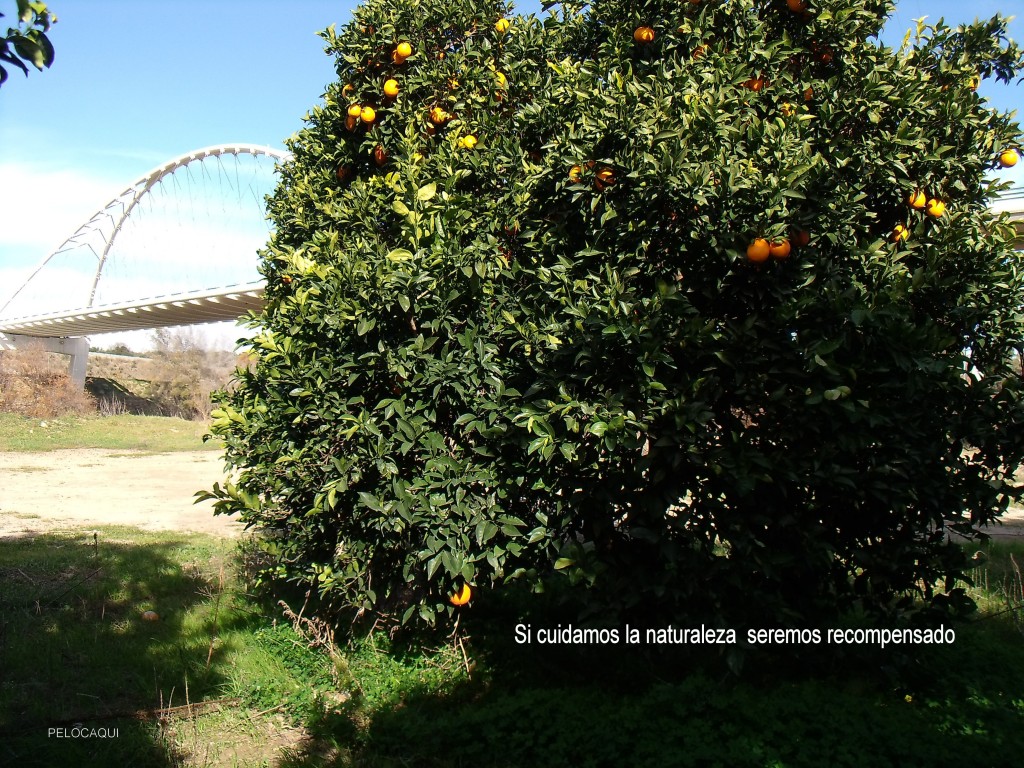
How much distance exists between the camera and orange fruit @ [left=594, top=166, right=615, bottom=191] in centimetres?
354

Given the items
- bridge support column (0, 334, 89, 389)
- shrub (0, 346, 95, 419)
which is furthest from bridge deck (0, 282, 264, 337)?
shrub (0, 346, 95, 419)

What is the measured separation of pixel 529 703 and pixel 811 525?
5.17 ft

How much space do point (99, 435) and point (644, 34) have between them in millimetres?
19561

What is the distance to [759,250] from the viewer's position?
3.24 meters

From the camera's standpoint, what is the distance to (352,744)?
3594mm

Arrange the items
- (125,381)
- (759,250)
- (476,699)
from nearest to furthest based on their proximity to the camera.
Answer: (759,250) < (476,699) < (125,381)

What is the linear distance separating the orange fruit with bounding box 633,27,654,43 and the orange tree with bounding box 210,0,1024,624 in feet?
0.07

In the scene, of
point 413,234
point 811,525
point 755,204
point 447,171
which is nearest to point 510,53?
point 447,171

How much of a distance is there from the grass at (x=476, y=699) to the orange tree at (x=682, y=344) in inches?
15.9

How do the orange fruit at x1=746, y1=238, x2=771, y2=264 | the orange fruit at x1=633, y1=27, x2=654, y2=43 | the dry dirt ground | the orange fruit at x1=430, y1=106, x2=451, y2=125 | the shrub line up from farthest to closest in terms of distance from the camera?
the shrub, the dry dirt ground, the orange fruit at x1=430, y1=106, x2=451, y2=125, the orange fruit at x1=633, y1=27, x2=654, y2=43, the orange fruit at x1=746, y1=238, x2=771, y2=264

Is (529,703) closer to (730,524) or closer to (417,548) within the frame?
(417,548)

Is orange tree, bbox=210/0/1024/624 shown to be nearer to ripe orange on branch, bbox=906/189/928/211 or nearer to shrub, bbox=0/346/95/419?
ripe orange on branch, bbox=906/189/928/211

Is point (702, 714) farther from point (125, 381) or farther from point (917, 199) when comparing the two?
point (125, 381)

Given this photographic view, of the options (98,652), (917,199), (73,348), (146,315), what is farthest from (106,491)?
(73,348)
